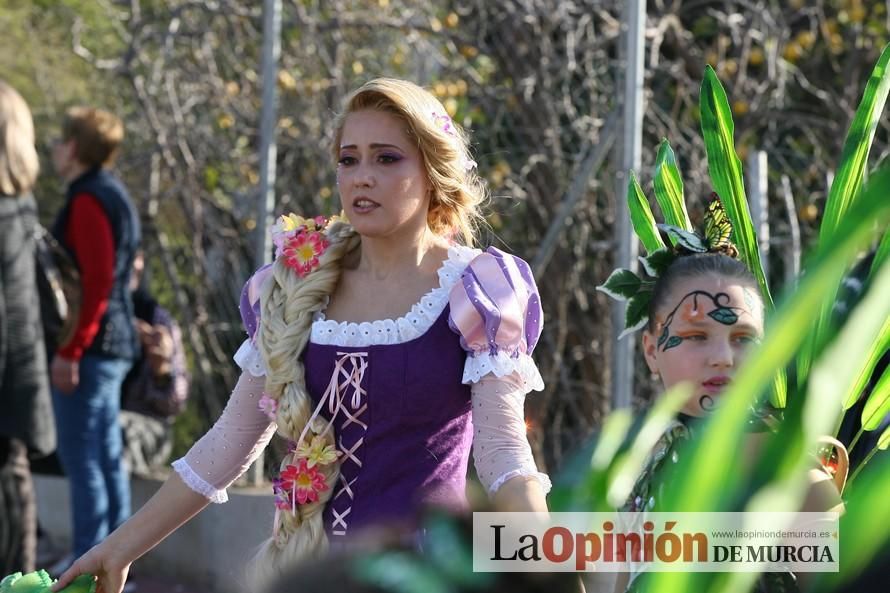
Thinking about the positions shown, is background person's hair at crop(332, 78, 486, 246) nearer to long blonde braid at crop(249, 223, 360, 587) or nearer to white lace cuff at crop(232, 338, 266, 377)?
long blonde braid at crop(249, 223, 360, 587)

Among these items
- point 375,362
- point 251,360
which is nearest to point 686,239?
point 375,362

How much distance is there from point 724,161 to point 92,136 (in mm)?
3394

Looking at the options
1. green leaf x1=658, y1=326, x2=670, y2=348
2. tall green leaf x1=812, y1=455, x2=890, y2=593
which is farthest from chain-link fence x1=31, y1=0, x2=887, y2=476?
tall green leaf x1=812, y1=455, x2=890, y2=593

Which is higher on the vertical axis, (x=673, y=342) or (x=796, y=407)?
(x=673, y=342)

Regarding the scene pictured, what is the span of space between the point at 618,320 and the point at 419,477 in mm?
2092

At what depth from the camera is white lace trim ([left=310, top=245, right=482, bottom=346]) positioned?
93.1 inches

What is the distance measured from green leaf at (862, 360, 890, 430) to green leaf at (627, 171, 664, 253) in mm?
723

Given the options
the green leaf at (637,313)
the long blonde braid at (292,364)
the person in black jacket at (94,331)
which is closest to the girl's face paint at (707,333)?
the green leaf at (637,313)

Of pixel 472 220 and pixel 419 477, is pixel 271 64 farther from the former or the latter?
pixel 419 477

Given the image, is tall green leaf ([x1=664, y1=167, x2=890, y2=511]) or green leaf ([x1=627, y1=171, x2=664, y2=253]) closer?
tall green leaf ([x1=664, y1=167, x2=890, y2=511])

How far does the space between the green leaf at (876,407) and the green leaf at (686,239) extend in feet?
1.93

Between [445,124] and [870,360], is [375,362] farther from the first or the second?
[870,360]

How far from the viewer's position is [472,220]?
2.90m

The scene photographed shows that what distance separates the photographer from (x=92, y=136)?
499 cm
